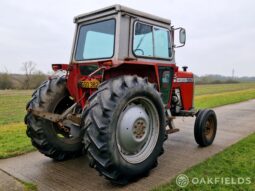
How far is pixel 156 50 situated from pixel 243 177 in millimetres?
2405

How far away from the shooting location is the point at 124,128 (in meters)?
3.37

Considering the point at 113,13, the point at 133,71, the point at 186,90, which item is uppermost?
the point at 113,13

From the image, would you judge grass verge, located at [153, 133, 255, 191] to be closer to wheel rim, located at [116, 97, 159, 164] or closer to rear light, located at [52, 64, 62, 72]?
wheel rim, located at [116, 97, 159, 164]

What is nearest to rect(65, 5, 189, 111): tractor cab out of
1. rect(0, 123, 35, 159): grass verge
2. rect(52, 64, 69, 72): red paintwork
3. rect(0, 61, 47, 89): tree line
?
rect(52, 64, 69, 72): red paintwork

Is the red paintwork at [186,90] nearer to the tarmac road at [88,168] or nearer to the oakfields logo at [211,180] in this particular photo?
the tarmac road at [88,168]

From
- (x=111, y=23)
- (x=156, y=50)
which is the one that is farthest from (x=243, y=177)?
(x=111, y=23)

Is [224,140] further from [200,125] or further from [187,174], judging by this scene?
[187,174]

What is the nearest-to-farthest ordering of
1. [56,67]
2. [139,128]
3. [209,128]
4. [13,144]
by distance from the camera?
1. [139,128]
2. [56,67]
3. [13,144]
4. [209,128]

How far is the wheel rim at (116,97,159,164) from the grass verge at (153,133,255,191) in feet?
1.90

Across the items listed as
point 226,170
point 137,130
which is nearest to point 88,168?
point 137,130

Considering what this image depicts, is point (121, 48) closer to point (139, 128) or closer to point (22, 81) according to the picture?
point (139, 128)

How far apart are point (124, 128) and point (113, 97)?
51cm

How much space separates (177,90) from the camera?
552 cm

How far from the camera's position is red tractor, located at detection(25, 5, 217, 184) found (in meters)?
3.08
